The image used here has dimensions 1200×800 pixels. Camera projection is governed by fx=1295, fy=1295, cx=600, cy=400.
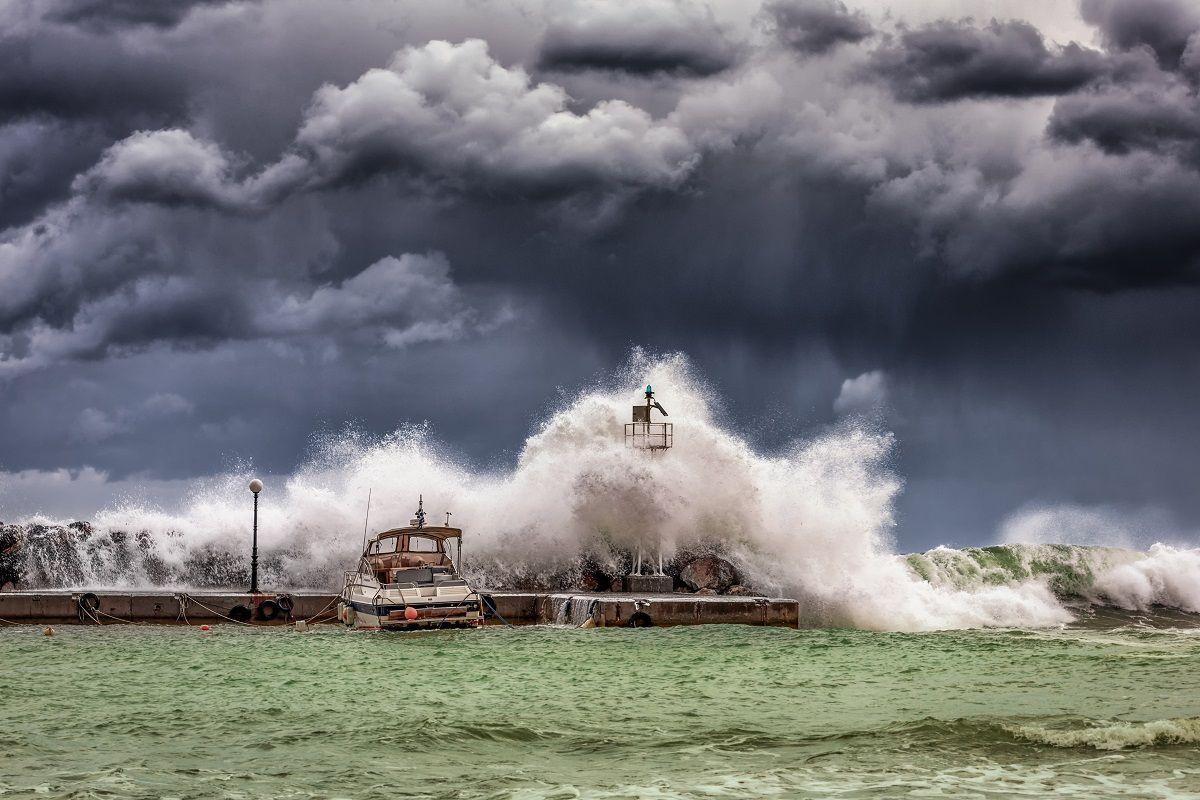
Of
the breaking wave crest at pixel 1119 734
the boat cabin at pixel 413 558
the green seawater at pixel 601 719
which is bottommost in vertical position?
the green seawater at pixel 601 719

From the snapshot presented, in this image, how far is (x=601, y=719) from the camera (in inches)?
605

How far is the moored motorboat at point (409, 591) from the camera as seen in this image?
91.4 ft

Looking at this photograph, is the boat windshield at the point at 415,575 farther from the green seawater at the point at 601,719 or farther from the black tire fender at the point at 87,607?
the black tire fender at the point at 87,607

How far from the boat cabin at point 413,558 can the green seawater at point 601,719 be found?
11.3 feet

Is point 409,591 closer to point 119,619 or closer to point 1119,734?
point 119,619

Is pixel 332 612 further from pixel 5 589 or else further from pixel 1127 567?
pixel 1127 567

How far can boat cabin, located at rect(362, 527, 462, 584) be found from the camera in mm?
29203

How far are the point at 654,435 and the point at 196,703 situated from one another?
23.7 meters

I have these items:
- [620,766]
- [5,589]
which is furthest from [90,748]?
[5,589]

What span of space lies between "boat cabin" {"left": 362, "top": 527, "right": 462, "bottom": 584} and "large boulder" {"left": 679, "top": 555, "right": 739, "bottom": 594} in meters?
8.06

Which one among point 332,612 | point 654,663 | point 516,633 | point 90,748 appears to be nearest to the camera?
point 90,748

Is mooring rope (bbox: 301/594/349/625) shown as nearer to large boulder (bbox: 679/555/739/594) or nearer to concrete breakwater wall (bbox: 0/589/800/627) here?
concrete breakwater wall (bbox: 0/589/800/627)

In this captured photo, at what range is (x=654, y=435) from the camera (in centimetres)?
3953

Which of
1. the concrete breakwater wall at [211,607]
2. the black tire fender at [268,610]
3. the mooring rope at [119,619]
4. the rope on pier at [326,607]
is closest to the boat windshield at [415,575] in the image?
the concrete breakwater wall at [211,607]
